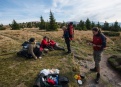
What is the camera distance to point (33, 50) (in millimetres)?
13031

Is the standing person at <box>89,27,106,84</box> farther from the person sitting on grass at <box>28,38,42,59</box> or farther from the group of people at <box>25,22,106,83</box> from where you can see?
the person sitting on grass at <box>28,38,42,59</box>

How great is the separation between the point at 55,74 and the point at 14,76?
272 centimetres

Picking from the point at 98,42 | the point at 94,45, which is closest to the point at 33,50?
the point at 94,45

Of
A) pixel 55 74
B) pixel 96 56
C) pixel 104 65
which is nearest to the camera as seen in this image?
pixel 55 74

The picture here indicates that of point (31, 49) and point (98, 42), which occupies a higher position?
point (98, 42)

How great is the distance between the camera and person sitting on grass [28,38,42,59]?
12.6 meters

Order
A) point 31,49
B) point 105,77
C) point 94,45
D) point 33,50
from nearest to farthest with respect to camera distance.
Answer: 1. point 94,45
2. point 105,77
3. point 31,49
4. point 33,50

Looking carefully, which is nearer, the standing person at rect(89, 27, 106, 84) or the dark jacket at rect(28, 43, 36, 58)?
the standing person at rect(89, 27, 106, 84)

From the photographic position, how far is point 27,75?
10.2 m

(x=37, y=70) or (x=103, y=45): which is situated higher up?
(x=103, y=45)

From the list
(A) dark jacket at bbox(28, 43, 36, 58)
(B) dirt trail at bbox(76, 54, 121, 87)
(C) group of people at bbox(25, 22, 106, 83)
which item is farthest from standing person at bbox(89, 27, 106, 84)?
(A) dark jacket at bbox(28, 43, 36, 58)

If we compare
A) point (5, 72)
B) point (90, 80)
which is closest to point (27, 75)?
point (5, 72)

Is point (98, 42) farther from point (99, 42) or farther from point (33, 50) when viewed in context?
point (33, 50)

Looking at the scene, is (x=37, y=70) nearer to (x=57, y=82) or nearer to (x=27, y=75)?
(x=27, y=75)
